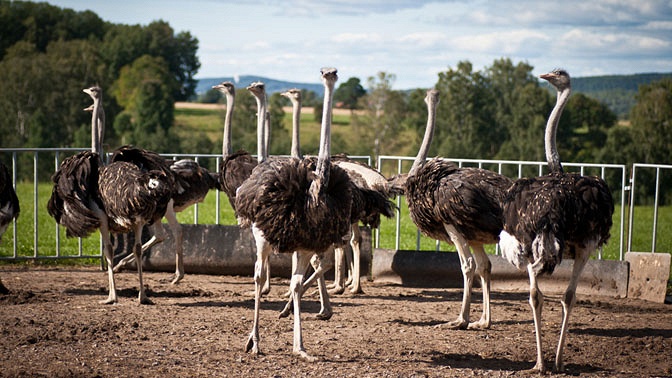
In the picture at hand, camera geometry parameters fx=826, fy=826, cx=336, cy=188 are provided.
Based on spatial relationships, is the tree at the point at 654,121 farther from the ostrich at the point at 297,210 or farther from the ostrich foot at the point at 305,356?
the ostrich foot at the point at 305,356

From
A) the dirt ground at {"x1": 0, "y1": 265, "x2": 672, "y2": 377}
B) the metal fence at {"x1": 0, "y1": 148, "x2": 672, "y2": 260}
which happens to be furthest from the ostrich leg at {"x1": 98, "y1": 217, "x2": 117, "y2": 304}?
the metal fence at {"x1": 0, "y1": 148, "x2": 672, "y2": 260}

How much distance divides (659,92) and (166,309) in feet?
118

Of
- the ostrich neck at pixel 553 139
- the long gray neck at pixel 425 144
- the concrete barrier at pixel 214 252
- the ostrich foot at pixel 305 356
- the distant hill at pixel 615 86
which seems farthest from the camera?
the distant hill at pixel 615 86

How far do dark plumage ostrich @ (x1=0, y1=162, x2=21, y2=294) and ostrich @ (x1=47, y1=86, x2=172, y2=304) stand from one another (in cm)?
37

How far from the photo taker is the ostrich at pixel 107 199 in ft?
26.2

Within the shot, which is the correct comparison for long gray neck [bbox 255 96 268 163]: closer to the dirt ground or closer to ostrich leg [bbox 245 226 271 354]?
the dirt ground

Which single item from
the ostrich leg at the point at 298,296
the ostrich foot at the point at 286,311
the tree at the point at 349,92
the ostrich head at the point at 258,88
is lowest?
the ostrich foot at the point at 286,311

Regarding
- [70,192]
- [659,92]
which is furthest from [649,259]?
[659,92]

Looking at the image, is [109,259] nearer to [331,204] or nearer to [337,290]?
[337,290]

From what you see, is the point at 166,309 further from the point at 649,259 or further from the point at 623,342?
the point at 649,259

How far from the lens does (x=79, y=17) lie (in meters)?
78.3

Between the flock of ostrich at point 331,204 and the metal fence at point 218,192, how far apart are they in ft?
3.70

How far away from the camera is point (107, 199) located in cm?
814

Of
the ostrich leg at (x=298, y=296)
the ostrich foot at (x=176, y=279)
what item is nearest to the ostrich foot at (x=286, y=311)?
the ostrich leg at (x=298, y=296)
